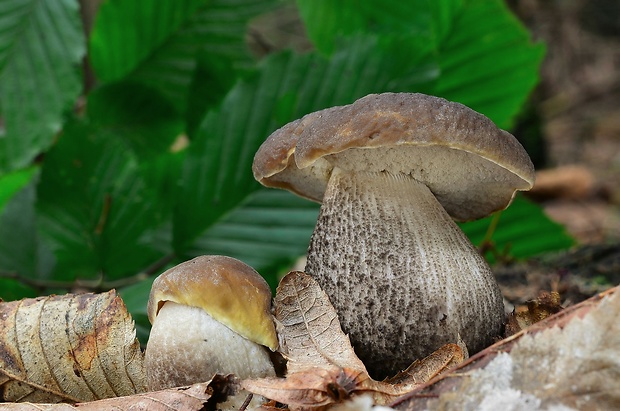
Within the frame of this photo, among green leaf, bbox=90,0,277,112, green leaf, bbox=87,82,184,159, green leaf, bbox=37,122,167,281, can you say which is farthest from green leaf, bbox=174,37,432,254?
green leaf, bbox=87,82,184,159

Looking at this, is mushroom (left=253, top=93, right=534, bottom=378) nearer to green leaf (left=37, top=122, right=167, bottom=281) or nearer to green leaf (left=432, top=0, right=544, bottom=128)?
green leaf (left=37, top=122, right=167, bottom=281)

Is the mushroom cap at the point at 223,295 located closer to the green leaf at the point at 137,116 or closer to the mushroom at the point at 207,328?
the mushroom at the point at 207,328

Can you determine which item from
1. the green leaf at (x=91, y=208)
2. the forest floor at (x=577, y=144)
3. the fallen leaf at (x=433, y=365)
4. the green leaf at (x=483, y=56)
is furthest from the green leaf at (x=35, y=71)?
the forest floor at (x=577, y=144)

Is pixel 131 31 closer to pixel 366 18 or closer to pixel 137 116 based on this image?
pixel 137 116

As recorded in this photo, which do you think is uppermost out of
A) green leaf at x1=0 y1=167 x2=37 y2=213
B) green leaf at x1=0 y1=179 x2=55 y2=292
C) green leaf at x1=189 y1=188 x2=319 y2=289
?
green leaf at x1=0 y1=167 x2=37 y2=213

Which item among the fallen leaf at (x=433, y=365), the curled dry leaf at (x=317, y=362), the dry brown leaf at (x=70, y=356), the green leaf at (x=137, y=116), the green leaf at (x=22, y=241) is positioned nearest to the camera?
the curled dry leaf at (x=317, y=362)

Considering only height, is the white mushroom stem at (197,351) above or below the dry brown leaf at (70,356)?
above

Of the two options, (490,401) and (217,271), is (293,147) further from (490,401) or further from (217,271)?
(490,401)

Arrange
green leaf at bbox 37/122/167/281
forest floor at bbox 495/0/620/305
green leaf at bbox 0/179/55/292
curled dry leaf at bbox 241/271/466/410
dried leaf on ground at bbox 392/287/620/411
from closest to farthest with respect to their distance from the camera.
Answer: dried leaf on ground at bbox 392/287/620/411 < curled dry leaf at bbox 241/271/466/410 < green leaf at bbox 37/122/167/281 < green leaf at bbox 0/179/55/292 < forest floor at bbox 495/0/620/305
